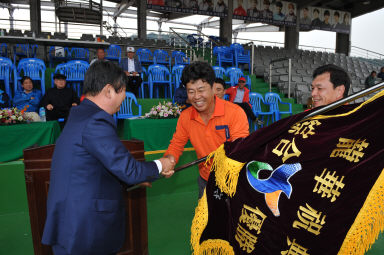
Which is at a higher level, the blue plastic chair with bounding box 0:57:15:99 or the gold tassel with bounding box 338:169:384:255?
the blue plastic chair with bounding box 0:57:15:99

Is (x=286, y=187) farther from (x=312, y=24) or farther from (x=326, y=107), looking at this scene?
(x=312, y=24)

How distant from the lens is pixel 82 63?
18.0 feet

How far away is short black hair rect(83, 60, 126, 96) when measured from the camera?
112cm

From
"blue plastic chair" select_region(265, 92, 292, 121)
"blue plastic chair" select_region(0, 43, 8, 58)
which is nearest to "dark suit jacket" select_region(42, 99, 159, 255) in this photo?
"blue plastic chair" select_region(265, 92, 292, 121)

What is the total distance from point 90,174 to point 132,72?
4718 mm

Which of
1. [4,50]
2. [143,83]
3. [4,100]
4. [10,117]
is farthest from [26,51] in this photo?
[10,117]

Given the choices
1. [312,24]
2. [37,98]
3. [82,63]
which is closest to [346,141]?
[37,98]

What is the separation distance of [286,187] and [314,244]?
24cm

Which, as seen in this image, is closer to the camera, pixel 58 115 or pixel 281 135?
pixel 281 135

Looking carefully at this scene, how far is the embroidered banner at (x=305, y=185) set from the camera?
38.9 inches

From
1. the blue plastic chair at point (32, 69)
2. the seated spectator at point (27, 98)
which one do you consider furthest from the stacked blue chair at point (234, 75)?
the seated spectator at point (27, 98)

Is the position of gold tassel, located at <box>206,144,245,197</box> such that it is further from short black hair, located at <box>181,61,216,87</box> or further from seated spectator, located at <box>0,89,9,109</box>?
seated spectator, located at <box>0,89,9,109</box>

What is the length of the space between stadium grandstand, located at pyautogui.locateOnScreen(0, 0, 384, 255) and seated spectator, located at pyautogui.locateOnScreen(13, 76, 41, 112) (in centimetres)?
16

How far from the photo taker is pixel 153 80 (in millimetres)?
5992
